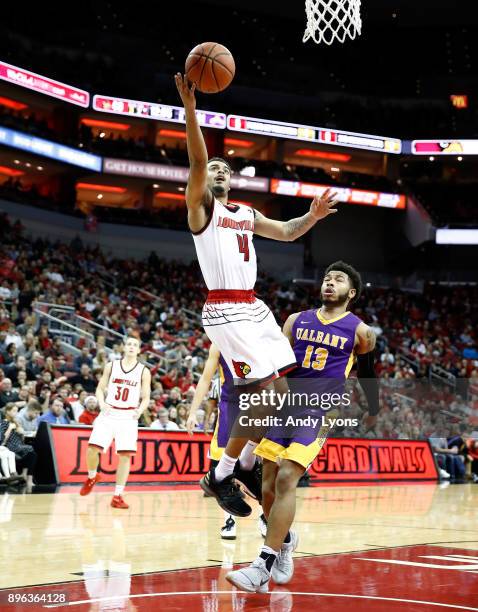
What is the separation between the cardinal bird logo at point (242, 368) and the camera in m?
5.55

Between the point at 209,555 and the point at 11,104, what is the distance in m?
28.4

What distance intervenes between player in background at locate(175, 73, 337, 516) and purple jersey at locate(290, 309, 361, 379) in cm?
27

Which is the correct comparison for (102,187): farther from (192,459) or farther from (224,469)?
(224,469)

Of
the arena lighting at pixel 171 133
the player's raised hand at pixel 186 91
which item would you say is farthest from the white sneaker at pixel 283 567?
the arena lighting at pixel 171 133

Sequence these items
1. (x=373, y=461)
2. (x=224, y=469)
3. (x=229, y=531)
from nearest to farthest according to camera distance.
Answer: (x=224, y=469) < (x=229, y=531) < (x=373, y=461)

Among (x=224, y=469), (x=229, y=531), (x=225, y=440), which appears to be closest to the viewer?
(x=224, y=469)

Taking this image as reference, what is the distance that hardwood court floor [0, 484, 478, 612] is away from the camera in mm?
4824

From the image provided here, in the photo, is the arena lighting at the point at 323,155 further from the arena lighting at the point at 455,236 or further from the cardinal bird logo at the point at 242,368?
the cardinal bird logo at the point at 242,368

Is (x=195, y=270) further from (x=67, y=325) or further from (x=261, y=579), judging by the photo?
(x=261, y=579)

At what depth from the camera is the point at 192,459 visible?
14.4 m

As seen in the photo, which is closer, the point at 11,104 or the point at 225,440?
the point at 225,440

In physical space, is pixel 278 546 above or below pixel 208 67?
below

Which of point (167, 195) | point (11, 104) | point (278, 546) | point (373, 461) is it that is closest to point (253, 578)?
point (278, 546)

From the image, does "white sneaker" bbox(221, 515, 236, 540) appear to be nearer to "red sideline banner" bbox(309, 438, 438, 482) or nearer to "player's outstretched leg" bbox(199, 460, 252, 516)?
"player's outstretched leg" bbox(199, 460, 252, 516)
